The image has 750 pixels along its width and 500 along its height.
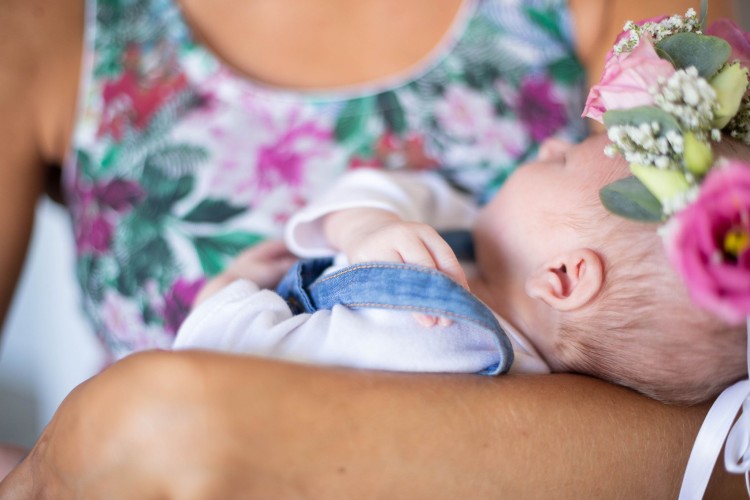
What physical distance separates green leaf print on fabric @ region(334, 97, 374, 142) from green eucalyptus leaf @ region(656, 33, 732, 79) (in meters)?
0.64

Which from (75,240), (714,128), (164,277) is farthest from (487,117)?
(75,240)

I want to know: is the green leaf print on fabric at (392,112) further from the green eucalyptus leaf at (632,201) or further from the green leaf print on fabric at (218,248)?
the green eucalyptus leaf at (632,201)

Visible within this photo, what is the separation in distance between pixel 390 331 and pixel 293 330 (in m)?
0.13

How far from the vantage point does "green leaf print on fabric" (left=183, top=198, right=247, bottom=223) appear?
1242 millimetres

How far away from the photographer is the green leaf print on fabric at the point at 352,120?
1.32 meters

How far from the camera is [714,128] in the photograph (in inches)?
30.1

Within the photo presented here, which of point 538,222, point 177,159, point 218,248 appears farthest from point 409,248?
point 177,159

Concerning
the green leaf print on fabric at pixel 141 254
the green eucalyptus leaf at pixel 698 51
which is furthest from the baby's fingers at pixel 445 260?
the green leaf print on fabric at pixel 141 254

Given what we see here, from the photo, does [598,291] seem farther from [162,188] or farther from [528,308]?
[162,188]

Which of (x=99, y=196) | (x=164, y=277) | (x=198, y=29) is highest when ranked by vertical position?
(x=198, y=29)

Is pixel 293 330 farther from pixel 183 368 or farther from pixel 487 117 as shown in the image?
pixel 487 117

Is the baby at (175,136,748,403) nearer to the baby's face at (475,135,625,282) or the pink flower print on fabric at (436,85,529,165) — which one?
the baby's face at (475,135,625,282)

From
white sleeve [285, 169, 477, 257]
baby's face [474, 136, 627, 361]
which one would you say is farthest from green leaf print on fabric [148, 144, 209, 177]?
baby's face [474, 136, 627, 361]

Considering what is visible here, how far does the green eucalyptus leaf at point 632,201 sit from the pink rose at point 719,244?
0.39 feet
